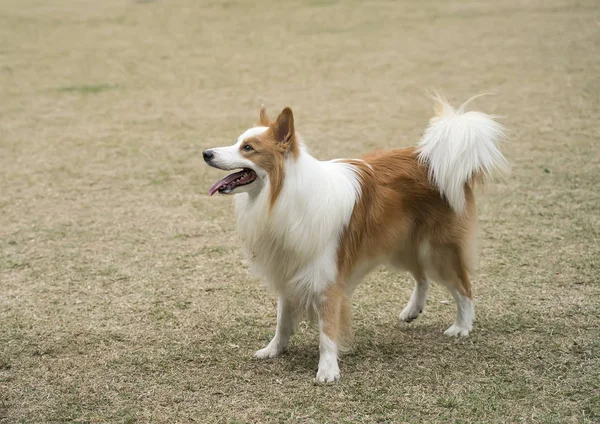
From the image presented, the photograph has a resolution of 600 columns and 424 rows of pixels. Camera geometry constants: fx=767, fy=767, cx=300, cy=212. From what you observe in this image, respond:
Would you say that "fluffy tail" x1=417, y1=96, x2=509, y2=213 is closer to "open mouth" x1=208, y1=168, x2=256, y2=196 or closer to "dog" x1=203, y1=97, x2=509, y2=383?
"dog" x1=203, y1=97, x2=509, y2=383

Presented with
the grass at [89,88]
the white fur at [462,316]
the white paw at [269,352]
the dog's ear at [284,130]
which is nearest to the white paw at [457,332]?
the white fur at [462,316]

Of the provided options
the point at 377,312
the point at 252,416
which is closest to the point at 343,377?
the point at 252,416

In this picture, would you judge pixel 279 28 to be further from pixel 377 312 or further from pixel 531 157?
pixel 377 312

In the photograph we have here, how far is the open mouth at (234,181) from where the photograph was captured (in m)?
3.31

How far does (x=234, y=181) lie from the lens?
11.0 feet

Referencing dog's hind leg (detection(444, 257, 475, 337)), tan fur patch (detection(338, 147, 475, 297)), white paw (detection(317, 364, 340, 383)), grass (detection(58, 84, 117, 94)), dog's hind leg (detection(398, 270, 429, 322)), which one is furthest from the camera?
grass (detection(58, 84, 117, 94))

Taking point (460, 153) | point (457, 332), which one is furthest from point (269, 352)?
point (460, 153)

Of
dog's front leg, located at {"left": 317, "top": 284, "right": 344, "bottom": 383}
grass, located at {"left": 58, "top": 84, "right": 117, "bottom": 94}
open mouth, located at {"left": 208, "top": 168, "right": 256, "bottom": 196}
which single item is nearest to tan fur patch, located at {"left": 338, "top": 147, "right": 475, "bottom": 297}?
dog's front leg, located at {"left": 317, "top": 284, "right": 344, "bottom": 383}

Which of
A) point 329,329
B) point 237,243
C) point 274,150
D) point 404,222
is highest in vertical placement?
point 274,150

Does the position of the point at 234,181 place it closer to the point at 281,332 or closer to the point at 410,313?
the point at 281,332

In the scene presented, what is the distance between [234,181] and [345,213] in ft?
1.75

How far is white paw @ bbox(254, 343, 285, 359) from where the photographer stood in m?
3.72

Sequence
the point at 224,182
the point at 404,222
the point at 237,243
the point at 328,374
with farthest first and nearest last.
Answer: the point at 237,243 < the point at 404,222 < the point at 328,374 < the point at 224,182

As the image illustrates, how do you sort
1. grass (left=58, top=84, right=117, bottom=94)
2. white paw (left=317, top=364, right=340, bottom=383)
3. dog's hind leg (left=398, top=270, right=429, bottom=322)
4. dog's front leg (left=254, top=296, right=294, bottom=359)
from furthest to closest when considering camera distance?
grass (left=58, top=84, right=117, bottom=94)
dog's hind leg (left=398, top=270, right=429, bottom=322)
dog's front leg (left=254, top=296, right=294, bottom=359)
white paw (left=317, top=364, right=340, bottom=383)
